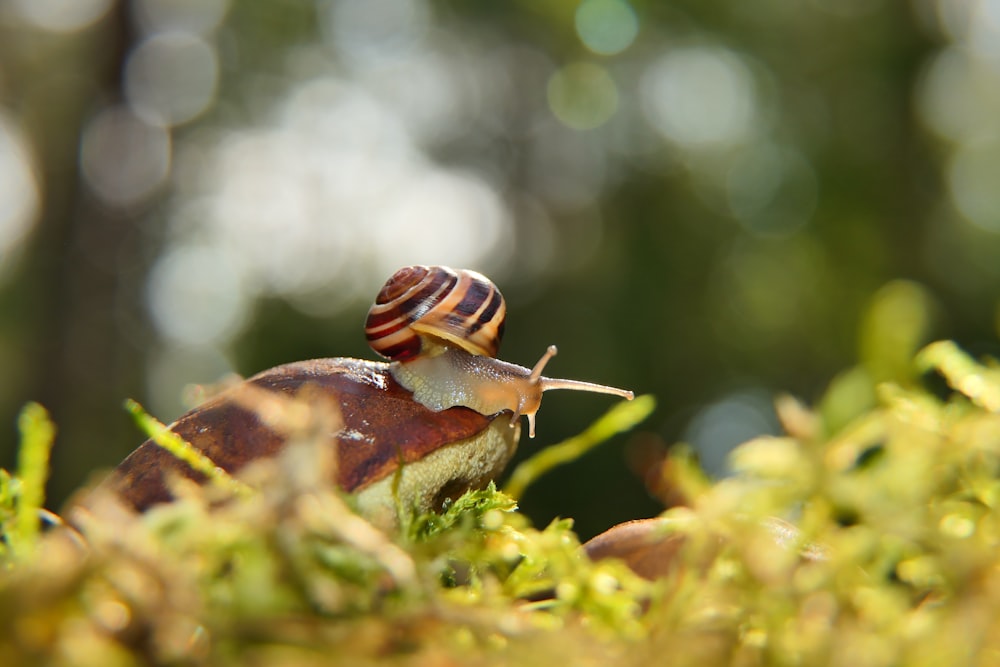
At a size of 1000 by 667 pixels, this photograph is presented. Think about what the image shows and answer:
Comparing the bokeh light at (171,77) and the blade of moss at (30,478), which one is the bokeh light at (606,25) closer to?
the bokeh light at (171,77)

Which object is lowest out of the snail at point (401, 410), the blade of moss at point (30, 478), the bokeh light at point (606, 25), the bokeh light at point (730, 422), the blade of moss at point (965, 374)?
the bokeh light at point (730, 422)

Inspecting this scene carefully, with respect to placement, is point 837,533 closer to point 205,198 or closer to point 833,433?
point 833,433

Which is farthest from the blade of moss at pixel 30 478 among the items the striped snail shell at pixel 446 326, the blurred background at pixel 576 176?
the blurred background at pixel 576 176

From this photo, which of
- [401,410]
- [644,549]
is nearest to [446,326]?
[401,410]

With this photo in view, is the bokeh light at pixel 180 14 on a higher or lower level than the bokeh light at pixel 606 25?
lower

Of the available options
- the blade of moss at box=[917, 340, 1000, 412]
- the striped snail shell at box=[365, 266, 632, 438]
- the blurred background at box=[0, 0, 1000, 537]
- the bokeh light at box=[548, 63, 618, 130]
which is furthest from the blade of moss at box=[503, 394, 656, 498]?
the bokeh light at box=[548, 63, 618, 130]

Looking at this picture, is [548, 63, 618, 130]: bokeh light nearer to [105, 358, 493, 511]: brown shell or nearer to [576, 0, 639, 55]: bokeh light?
[576, 0, 639, 55]: bokeh light
